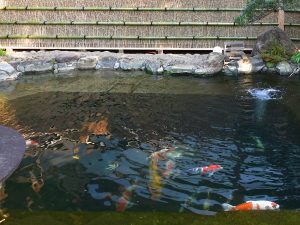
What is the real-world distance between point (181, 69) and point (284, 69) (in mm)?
2628

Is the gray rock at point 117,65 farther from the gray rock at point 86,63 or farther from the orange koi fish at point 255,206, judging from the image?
the orange koi fish at point 255,206

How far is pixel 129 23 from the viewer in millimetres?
11609

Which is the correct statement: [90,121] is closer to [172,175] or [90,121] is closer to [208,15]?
[172,175]

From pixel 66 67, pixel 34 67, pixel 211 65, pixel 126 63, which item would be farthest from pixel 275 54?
pixel 34 67

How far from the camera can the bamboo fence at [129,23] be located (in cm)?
1152

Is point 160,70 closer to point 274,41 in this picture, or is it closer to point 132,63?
point 132,63

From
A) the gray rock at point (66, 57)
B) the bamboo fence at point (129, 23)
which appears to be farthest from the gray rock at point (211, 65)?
the gray rock at point (66, 57)

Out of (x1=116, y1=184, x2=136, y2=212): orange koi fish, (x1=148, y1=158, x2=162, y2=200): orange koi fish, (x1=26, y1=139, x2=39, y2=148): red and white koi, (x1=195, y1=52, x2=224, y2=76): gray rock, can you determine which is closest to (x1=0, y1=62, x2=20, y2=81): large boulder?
(x1=26, y1=139, x2=39, y2=148): red and white koi

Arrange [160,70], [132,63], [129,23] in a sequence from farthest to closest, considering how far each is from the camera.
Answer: [129,23]
[132,63]
[160,70]

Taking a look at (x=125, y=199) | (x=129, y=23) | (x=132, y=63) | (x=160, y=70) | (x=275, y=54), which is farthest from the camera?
(x=129, y=23)

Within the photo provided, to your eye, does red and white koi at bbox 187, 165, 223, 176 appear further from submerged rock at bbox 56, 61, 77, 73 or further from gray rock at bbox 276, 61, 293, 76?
submerged rock at bbox 56, 61, 77, 73

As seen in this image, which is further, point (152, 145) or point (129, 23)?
point (129, 23)

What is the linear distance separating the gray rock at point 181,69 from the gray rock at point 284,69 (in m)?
2.18

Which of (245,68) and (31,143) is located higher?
(245,68)
